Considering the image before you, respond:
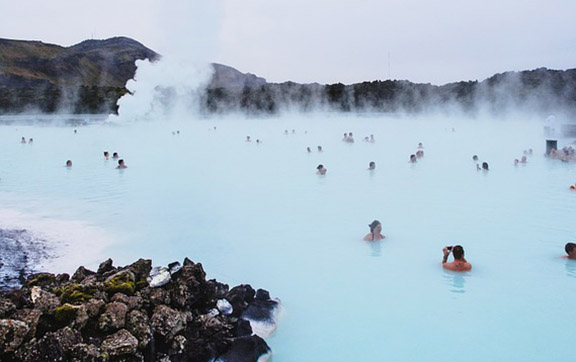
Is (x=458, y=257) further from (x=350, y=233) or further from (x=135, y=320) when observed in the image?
(x=135, y=320)

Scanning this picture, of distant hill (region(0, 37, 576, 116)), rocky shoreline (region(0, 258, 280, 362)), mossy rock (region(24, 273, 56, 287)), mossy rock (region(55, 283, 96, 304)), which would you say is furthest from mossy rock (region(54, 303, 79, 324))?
distant hill (region(0, 37, 576, 116))

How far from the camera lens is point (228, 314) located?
169 inches

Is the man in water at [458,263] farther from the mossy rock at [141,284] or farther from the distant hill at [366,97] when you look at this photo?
the distant hill at [366,97]

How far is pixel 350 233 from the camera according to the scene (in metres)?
7.71

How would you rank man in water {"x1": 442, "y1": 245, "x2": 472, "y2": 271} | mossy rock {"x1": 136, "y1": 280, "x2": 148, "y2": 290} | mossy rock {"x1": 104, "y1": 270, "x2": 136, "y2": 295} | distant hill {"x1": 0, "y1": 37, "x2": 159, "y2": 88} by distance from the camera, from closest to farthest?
mossy rock {"x1": 104, "y1": 270, "x2": 136, "y2": 295}, mossy rock {"x1": 136, "y1": 280, "x2": 148, "y2": 290}, man in water {"x1": 442, "y1": 245, "x2": 472, "y2": 271}, distant hill {"x1": 0, "y1": 37, "x2": 159, "y2": 88}

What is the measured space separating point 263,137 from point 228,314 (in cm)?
2019

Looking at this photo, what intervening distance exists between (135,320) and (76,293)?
25.2 inches

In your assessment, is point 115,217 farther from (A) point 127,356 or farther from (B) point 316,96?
(B) point 316,96

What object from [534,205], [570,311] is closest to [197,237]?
[570,311]

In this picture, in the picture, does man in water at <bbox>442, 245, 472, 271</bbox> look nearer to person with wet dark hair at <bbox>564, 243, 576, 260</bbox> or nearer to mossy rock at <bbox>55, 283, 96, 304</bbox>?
person with wet dark hair at <bbox>564, 243, 576, 260</bbox>

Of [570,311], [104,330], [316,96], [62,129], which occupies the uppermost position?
[316,96]

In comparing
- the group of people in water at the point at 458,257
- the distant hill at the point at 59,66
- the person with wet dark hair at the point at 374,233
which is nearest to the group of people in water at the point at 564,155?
the group of people in water at the point at 458,257

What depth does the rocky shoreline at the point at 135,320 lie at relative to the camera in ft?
10.9

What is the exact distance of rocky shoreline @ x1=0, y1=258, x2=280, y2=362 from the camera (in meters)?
3.33
